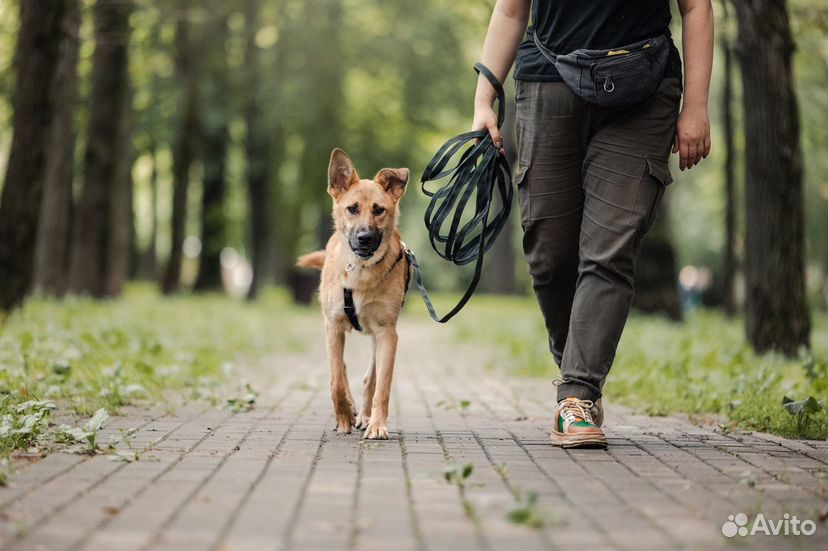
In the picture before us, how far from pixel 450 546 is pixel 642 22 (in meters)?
3.11

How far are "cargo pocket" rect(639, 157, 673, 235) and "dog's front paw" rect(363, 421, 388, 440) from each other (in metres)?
1.72

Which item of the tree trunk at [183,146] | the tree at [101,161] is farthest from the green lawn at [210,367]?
Result: the tree trunk at [183,146]

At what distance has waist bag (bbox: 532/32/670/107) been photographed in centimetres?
493

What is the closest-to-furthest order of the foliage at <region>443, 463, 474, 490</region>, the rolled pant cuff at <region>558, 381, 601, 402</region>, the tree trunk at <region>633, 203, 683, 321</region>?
1. the foliage at <region>443, 463, 474, 490</region>
2. the rolled pant cuff at <region>558, 381, 601, 402</region>
3. the tree trunk at <region>633, 203, 683, 321</region>

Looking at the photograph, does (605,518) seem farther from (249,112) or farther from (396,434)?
(249,112)

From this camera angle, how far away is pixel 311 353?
514 inches

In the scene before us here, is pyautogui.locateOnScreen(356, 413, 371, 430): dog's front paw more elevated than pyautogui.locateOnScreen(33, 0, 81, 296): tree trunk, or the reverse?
pyautogui.locateOnScreen(33, 0, 81, 296): tree trunk

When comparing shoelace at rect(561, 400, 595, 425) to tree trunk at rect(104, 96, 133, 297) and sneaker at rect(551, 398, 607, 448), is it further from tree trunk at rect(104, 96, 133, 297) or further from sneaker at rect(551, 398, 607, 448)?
tree trunk at rect(104, 96, 133, 297)

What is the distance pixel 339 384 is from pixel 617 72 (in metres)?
2.28

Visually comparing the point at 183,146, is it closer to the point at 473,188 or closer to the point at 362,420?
the point at 362,420

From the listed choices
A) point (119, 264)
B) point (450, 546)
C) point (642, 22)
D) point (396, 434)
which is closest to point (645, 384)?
point (396, 434)

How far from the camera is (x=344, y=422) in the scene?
5.67 metres

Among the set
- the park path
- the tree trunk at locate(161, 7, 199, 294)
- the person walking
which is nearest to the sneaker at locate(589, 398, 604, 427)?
the person walking

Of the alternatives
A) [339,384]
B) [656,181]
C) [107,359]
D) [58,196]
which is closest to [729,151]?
[58,196]
